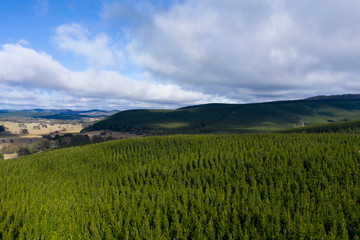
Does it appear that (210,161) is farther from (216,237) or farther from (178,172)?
(216,237)

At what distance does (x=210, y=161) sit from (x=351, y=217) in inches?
1854

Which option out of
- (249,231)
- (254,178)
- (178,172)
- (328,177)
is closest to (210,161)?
(178,172)

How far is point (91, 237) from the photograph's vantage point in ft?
109

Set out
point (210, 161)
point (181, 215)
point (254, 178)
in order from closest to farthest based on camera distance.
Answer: point (181, 215) < point (254, 178) < point (210, 161)

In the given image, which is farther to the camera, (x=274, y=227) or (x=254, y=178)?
(x=254, y=178)

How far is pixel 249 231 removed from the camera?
34.6 metres

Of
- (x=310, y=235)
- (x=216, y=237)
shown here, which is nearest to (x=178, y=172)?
(x=216, y=237)

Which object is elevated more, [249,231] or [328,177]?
[328,177]

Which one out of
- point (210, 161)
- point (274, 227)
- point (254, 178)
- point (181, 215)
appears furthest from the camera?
point (210, 161)

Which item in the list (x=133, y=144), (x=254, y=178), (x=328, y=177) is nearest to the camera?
(x=328, y=177)

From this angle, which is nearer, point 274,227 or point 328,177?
point 274,227

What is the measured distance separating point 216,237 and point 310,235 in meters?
15.7

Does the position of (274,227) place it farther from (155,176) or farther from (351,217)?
(155,176)

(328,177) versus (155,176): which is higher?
(328,177)
